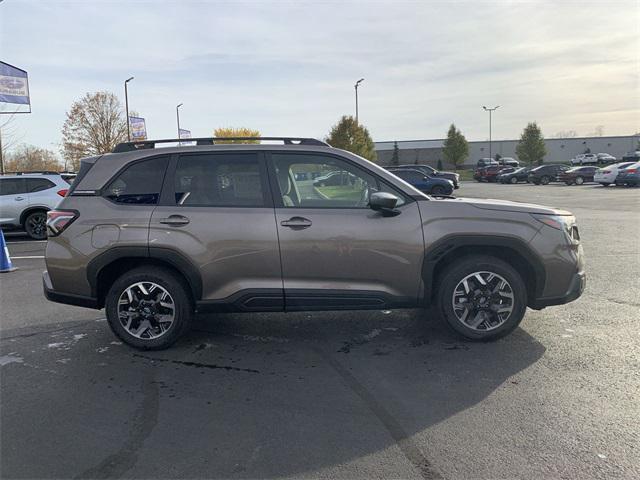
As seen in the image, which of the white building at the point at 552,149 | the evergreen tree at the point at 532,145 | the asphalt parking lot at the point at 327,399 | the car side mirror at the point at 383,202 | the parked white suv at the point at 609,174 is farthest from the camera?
the white building at the point at 552,149

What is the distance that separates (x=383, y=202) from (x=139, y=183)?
2318 mm

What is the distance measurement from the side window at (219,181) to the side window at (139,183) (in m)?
0.18

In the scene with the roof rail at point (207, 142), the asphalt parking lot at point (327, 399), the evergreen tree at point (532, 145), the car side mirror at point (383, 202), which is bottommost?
the asphalt parking lot at point (327, 399)

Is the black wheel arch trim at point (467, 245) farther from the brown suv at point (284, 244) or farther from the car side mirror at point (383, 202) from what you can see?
the car side mirror at point (383, 202)

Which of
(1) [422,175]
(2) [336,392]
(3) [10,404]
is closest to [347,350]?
(2) [336,392]

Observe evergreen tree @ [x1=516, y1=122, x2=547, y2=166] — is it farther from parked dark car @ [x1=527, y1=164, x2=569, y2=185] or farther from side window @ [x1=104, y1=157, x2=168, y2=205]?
side window @ [x1=104, y1=157, x2=168, y2=205]

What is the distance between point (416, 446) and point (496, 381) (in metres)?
1.20

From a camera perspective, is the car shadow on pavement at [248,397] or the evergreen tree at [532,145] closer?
the car shadow on pavement at [248,397]

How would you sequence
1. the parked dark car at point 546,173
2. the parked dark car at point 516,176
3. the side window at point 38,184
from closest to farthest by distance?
the side window at point 38,184, the parked dark car at point 546,173, the parked dark car at point 516,176

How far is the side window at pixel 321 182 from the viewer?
4.62m

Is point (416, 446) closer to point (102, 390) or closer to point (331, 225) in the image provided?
point (331, 225)

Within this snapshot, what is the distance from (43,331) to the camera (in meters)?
5.39

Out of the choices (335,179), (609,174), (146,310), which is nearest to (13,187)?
(146,310)

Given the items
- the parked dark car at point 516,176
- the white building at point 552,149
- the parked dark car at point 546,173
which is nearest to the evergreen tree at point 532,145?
the white building at point 552,149
